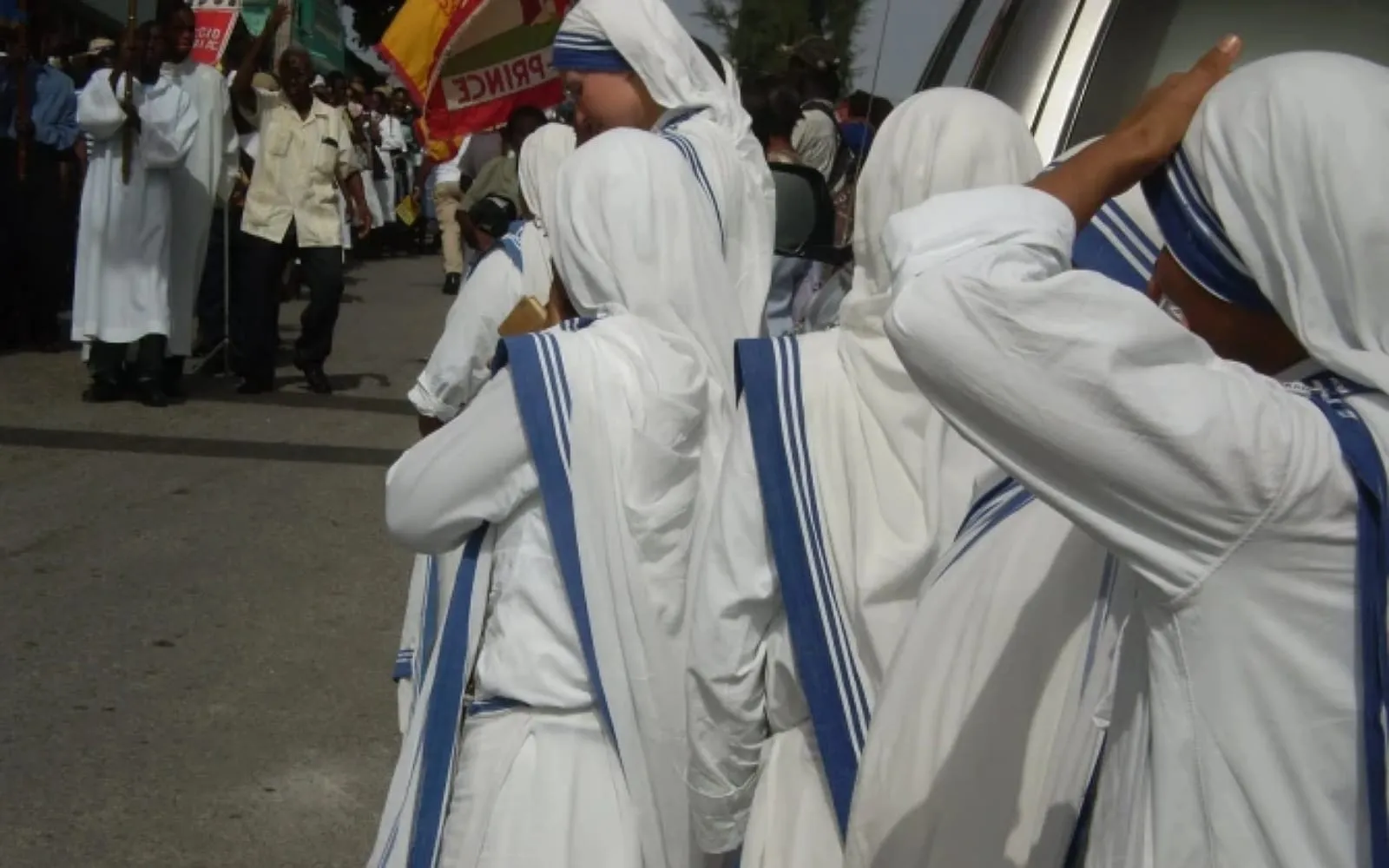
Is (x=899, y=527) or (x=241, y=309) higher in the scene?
(x=899, y=527)

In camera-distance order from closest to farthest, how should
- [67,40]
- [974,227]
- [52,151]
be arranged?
[974,227] < [52,151] < [67,40]

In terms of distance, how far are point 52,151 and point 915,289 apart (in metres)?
11.5

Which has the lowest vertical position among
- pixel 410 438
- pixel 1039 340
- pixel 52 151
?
pixel 410 438

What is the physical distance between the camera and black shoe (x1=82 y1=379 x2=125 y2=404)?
1051cm

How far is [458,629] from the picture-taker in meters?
2.84

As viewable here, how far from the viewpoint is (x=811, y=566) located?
248cm

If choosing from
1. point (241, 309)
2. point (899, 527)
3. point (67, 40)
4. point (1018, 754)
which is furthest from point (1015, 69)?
point (67, 40)

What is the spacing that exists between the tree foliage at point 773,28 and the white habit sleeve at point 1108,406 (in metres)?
7.67

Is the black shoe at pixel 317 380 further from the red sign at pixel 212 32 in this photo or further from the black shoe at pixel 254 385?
the red sign at pixel 212 32

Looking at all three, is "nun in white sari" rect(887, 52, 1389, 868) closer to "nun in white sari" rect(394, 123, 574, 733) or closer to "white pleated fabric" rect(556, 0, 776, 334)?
"nun in white sari" rect(394, 123, 574, 733)

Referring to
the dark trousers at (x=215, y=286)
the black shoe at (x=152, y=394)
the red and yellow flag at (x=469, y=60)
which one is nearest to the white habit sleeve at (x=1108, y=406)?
the red and yellow flag at (x=469, y=60)

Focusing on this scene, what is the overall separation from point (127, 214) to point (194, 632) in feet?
16.0

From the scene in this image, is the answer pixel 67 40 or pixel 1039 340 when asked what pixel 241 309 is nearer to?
pixel 67 40

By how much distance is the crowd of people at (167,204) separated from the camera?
10266 mm
